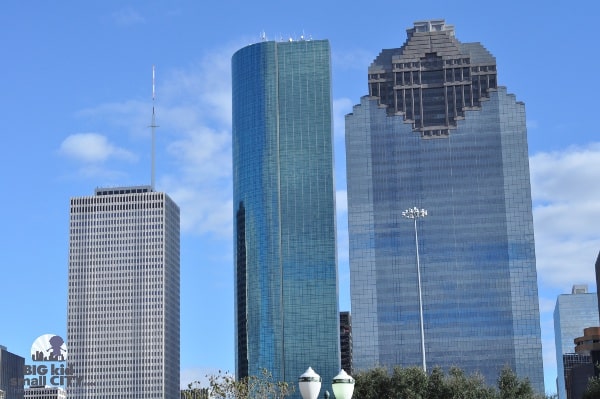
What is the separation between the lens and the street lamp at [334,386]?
45312 millimetres

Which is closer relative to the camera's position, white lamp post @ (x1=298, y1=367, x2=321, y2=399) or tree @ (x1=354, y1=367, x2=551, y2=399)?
white lamp post @ (x1=298, y1=367, x2=321, y2=399)

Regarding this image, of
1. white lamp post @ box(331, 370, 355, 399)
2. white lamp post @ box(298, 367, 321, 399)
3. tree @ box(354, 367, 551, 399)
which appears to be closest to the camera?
white lamp post @ box(331, 370, 355, 399)

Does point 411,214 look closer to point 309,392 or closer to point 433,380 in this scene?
point 433,380

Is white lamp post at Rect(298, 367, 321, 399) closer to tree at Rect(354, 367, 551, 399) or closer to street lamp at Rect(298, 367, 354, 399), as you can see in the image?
street lamp at Rect(298, 367, 354, 399)

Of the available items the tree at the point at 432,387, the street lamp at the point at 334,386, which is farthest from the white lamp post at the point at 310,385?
the tree at the point at 432,387

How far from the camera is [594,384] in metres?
102

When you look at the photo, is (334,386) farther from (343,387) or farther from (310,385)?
(310,385)

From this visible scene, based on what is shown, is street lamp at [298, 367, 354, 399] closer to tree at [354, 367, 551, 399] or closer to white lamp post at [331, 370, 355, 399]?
white lamp post at [331, 370, 355, 399]

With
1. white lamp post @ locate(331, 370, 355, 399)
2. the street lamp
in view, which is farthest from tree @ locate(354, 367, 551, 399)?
white lamp post @ locate(331, 370, 355, 399)

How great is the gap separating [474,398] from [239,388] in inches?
913

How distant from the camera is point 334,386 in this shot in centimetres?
4534

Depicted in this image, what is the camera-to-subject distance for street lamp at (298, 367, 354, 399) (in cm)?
4531

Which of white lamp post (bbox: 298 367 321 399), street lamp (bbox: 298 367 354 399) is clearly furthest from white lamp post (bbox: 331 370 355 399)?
white lamp post (bbox: 298 367 321 399)

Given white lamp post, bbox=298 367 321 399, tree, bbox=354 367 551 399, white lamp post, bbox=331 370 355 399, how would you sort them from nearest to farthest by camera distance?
white lamp post, bbox=331 370 355 399
white lamp post, bbox=298 367 321 399
tree, bbox=354 367 551 399
